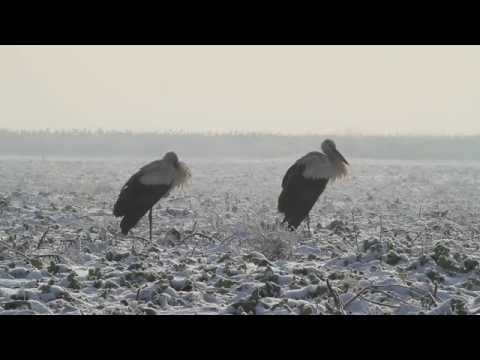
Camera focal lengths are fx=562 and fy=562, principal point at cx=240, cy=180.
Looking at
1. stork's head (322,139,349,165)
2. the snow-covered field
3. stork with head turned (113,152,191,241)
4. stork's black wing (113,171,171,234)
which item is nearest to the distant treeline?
the snow-covered field

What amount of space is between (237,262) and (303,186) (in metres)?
2.91

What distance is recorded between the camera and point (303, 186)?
32.3ft

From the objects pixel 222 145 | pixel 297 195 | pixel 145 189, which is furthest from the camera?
pixel 222 145

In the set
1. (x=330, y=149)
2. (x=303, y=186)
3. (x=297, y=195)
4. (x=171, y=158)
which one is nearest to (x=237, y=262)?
(x=297, y=195)

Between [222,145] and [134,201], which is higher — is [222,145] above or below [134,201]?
above

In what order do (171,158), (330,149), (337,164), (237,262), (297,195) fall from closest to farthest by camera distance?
(237,262)
(297,195)
(171,158)
(337,164)
(330,149)

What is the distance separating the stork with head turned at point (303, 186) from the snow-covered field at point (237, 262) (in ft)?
1.34

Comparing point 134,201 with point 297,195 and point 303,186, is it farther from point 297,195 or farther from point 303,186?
point 303,186

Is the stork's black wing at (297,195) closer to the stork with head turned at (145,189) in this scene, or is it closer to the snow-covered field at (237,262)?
the snow-covered field at (237,262)

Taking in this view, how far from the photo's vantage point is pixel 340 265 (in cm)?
739

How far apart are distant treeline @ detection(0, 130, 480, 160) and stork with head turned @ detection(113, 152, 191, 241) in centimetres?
2905

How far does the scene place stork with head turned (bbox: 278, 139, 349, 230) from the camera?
969cm

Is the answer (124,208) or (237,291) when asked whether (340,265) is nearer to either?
(237,291)
